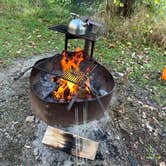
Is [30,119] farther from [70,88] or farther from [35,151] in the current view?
[70,88]

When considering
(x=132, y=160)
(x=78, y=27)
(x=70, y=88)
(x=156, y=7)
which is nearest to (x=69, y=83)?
(x=70, y=88)

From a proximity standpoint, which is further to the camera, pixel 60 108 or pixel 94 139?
pixel 94 139

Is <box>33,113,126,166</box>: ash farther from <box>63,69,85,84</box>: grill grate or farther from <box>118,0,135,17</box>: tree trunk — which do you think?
<box>118,0,135,17</box>: tree trunk

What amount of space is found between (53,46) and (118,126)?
2207 millimetres

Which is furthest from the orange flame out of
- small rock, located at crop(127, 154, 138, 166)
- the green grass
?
the green grass

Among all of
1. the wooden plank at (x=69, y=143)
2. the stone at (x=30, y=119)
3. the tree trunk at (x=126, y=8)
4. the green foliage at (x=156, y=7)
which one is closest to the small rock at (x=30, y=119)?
the stone at (x=30, y=119)

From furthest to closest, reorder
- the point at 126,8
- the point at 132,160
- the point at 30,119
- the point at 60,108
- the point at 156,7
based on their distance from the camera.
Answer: the point at 156,7 < the point at 126,8 < the point at 30,119 < the point at 132,160 < the point at 60,108

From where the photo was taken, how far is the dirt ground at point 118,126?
258cm

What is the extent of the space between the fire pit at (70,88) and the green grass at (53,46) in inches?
43.8

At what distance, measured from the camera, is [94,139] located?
2719 mm

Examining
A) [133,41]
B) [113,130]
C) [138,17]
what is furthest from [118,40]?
A: [113,130]

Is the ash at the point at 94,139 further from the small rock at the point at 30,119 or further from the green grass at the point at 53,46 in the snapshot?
the green grass at the point at 53,46

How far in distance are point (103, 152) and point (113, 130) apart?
1.14 ft

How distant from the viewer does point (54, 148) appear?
2.59 m
